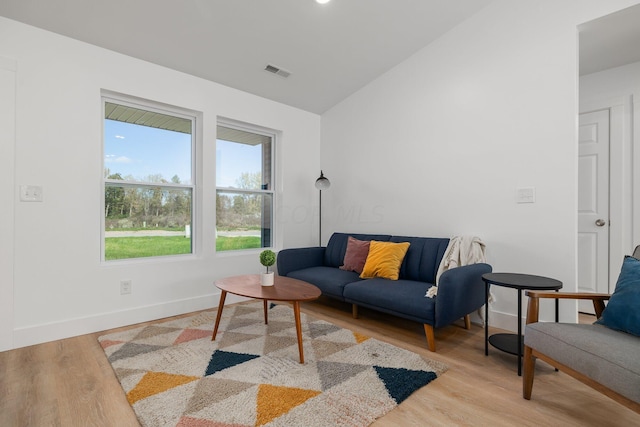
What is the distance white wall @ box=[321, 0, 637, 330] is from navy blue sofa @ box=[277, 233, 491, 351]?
0.35 metres

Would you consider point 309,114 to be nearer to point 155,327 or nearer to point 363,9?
point 363,9

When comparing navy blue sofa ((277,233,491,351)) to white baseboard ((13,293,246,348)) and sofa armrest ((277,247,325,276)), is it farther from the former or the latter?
white baseboard ((13,293,246,348))

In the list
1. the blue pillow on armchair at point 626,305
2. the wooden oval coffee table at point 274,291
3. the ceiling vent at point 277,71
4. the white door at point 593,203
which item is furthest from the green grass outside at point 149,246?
the white door at point 593,203

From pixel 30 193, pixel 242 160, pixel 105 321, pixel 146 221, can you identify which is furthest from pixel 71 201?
pixel 242 160

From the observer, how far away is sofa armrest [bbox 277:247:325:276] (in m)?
3.59

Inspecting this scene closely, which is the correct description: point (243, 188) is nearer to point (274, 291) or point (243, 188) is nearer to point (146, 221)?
point (146, 221)

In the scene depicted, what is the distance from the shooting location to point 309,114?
4492 millimetres

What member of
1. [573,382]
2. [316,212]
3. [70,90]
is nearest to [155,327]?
[70,90]

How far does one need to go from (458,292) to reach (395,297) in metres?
0.48

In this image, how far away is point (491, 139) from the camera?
2912 mm

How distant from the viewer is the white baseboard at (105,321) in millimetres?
2420

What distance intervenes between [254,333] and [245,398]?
0.95 metres

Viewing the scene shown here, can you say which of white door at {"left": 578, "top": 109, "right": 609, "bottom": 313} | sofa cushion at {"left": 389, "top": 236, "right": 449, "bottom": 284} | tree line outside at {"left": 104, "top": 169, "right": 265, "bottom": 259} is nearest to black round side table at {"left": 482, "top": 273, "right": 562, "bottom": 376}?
sofa cushion at {"left": 389, "top": 236, "right": 449, "bottom": 284}

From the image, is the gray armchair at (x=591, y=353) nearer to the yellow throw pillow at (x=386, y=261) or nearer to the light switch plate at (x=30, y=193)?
the yellow throw pillow at (x=386, y=261)
